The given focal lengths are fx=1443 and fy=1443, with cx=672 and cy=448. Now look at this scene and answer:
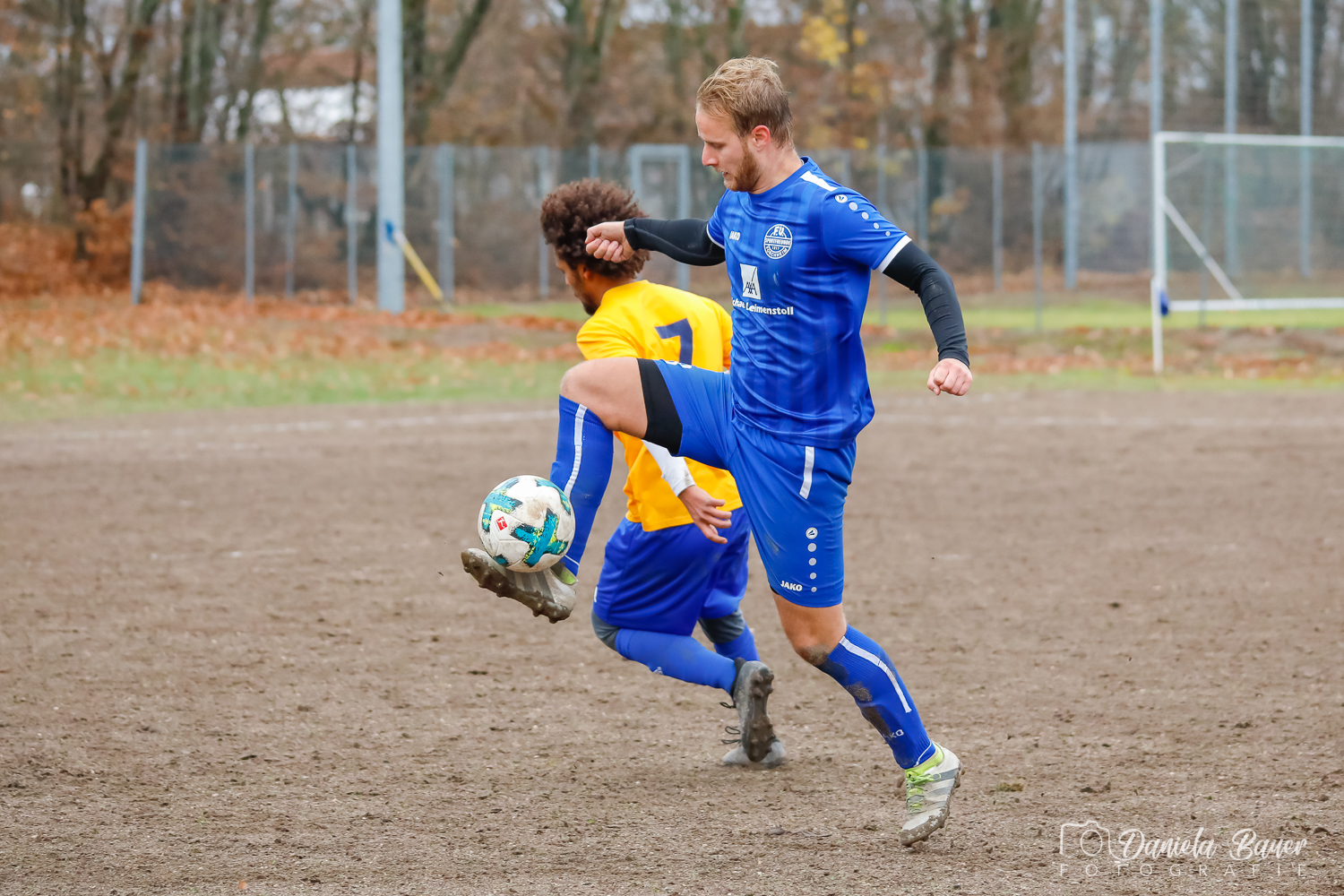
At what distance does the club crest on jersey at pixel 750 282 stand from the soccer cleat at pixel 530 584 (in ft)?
3.26

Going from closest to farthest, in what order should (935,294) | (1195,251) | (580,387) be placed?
1. (935,294)
2. (580,387)
3. (1195,251)

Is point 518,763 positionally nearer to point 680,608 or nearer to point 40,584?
point 680,608

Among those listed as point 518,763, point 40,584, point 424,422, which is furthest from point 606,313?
point 424,422

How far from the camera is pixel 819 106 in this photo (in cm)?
3456

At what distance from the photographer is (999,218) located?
88.2 feet

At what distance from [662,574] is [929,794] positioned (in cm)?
123

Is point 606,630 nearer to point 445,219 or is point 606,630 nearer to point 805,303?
point 805,303

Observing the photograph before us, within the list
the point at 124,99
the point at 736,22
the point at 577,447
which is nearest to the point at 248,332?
the point at 124,99

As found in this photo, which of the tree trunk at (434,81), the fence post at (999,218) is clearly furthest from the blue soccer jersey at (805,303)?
the tree trunk at (434,81)

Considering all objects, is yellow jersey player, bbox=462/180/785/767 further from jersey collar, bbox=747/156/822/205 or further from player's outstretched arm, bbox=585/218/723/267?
jersey collar, bbox=747/156/822/205

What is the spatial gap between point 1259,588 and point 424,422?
7.93 meters

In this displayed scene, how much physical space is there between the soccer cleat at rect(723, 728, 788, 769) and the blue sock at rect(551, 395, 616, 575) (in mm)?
787

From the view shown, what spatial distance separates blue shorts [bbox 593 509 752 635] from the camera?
4.70 meters

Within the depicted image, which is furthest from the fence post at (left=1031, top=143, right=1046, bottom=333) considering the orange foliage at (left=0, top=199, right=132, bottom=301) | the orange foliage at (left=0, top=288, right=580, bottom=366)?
the orange foliage at (left=0, top=199, right=132, bottom=301)
